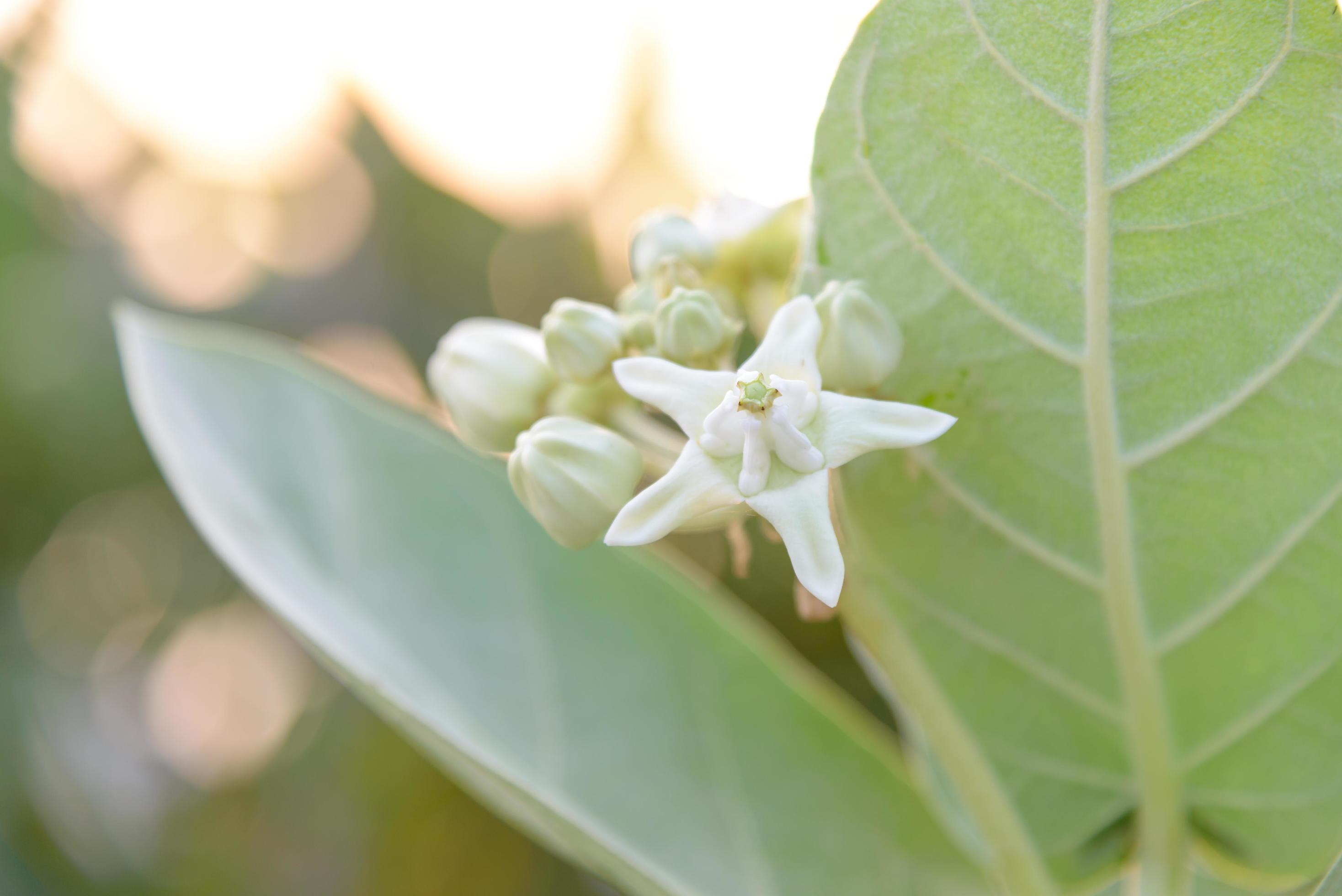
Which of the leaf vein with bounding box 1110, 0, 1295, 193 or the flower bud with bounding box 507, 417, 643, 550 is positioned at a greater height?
the leaf vein with bounding box 1110, 0, 1295, 193

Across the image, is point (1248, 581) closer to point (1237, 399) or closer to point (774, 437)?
point (1237, 399)

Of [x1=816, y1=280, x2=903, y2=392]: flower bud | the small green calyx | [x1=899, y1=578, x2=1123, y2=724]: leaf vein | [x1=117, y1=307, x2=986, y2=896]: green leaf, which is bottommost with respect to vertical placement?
[x1=117, y1=307, x2=986, y2=896]: green leaf

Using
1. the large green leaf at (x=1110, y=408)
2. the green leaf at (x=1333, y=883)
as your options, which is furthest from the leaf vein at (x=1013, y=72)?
the green leaf at (x=1333, y=883)

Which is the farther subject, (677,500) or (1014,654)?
(1014,654)

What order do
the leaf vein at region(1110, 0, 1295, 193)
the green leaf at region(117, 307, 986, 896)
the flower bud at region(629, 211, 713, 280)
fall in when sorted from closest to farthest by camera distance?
the leaf vein at region(1110, 0, 1295, 193) < the flower bud at region(629, 211, 713, 280) < the green leaf at region(117, 307, 986, 896)

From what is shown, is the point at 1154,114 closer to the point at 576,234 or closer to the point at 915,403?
the point at 915,403

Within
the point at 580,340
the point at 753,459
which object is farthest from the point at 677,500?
the point at 580,340

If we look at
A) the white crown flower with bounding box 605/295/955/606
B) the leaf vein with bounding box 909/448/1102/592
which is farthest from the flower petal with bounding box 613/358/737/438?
the leaf vein with bounding box 909/448/1102/592

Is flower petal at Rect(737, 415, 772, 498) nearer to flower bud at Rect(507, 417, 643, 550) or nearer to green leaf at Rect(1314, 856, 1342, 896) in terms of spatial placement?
flower bud at Rect(507, 417, 643, 550)
